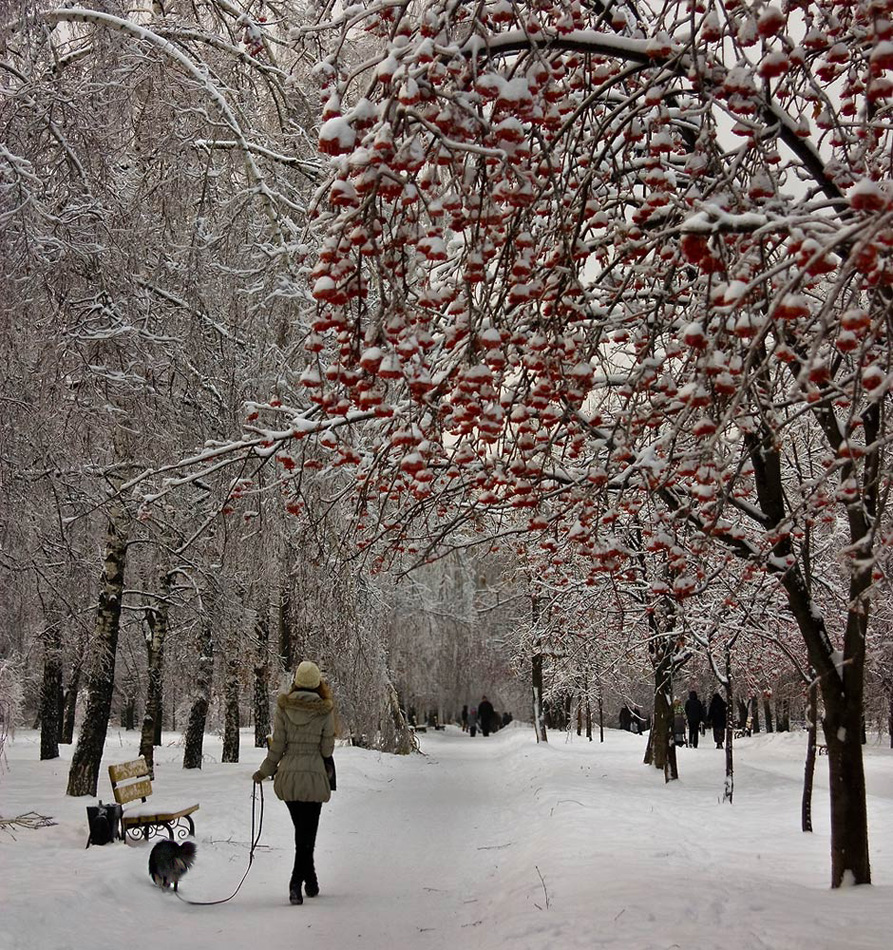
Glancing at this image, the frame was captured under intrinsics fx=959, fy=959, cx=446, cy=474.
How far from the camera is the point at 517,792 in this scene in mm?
15273

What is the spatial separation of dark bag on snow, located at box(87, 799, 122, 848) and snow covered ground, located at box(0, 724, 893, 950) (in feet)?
0.77

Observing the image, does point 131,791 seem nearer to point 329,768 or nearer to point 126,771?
point 126,771

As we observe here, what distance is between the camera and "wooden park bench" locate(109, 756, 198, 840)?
7.91m

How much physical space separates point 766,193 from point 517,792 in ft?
44.2

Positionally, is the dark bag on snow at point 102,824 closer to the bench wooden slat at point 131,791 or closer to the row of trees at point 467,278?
the bench wooden slat at point 131,791

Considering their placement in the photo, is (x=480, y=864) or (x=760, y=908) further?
(x=480, y=864)

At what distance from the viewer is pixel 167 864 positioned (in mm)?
6520

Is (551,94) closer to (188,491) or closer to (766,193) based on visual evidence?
(766,193)

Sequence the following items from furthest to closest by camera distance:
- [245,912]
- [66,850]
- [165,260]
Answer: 1. [66,850]
2. [165,260]
3. [245,912]

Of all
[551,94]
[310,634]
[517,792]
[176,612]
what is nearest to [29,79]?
[551,94]

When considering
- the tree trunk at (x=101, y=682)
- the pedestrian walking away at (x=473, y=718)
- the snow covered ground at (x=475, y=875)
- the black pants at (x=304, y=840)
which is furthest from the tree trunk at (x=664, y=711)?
the pedestrian walking away at (x=473, y=718)

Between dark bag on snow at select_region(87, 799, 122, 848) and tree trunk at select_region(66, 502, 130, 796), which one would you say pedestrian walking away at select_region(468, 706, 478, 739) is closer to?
tree trunk at select_region(66, 502, 130, 796)

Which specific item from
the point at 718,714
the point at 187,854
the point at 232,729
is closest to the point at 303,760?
the point at 187,854

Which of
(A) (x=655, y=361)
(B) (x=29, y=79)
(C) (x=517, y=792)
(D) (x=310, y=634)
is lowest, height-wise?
(C) (x=517, y=792)
